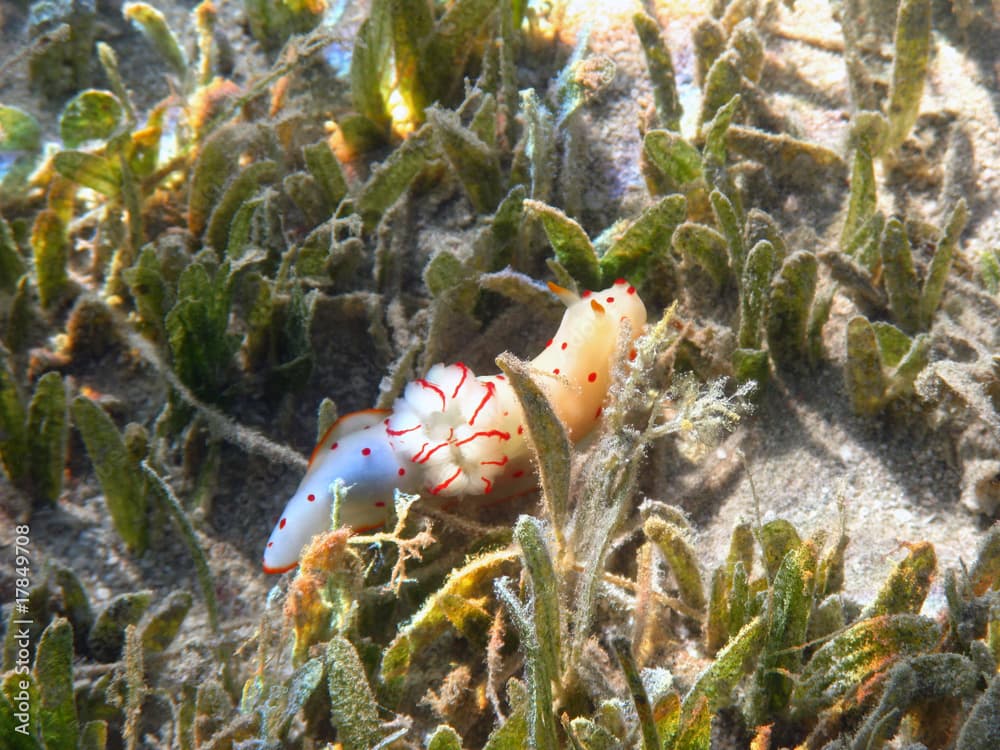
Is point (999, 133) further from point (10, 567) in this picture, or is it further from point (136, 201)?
point (10, 567)

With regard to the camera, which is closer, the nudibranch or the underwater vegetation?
the underwater vegetation

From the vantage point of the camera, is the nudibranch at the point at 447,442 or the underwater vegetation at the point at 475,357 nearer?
the underwater vegetation at the point at 475,357

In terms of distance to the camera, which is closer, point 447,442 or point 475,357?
point 447,442

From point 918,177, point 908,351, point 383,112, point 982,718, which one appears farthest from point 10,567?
point 918,177

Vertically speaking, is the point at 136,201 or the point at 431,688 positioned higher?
the point at 136,201
